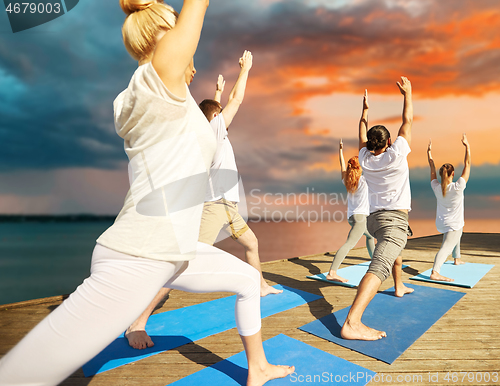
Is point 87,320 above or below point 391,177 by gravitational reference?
below

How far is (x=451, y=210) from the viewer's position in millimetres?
5039

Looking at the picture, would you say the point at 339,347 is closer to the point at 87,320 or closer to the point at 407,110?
the point at 87,320

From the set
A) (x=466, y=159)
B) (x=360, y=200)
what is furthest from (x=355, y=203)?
(x=466, y=159)

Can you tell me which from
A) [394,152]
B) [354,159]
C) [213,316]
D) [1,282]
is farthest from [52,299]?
[1,282]

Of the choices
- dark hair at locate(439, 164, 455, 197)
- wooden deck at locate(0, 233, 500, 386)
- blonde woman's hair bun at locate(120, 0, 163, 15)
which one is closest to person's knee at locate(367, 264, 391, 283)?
wooden deck at locate(0, 233, 500, 386)

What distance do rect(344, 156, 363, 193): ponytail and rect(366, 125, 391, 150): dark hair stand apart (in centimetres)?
185

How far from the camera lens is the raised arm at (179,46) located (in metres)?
1.04

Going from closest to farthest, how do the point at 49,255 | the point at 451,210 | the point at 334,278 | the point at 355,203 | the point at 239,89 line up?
the point at 239,89 → the point at 334,278 → the point at 355,203 → the point at 451,210 → the point at 49,255

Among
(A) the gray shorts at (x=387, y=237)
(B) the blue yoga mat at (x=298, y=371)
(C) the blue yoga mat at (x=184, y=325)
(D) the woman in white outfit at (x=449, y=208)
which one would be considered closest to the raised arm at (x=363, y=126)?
(A) the gray shorts at (x=387, y=237)

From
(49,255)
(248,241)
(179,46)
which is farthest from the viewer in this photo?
(49,255)

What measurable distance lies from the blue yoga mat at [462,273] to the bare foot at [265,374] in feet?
11.7

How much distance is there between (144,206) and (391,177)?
2630mm

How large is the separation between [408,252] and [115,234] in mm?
7647

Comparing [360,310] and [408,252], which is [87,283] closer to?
[360,310]
